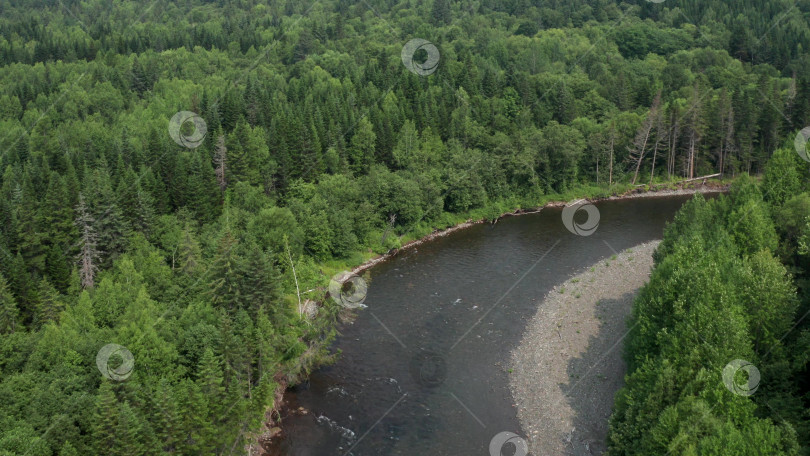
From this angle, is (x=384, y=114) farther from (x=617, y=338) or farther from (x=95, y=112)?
(x=617, y=338)

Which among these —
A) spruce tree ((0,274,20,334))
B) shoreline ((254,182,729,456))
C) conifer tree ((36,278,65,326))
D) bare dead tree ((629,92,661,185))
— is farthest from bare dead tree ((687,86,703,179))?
spruce tree ((0,274,20,334))

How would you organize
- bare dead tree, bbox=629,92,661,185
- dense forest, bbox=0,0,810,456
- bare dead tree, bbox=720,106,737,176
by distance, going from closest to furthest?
dense forest, bbox=0,0,810,456
bare dead tree, bbox=720,106,737,176
bare dead tree, bbox=629,92,661,185

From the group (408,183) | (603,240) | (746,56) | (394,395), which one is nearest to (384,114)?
(408,183)

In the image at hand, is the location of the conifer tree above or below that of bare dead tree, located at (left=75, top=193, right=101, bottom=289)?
above

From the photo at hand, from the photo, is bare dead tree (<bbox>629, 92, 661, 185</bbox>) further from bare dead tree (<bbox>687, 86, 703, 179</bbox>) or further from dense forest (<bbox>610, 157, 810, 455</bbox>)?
dense forest (<bbox>610, 157, 810, 455</bbox>)

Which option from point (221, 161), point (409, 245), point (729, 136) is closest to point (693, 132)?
point (729, 136)

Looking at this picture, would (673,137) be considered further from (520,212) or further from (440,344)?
(440,344)

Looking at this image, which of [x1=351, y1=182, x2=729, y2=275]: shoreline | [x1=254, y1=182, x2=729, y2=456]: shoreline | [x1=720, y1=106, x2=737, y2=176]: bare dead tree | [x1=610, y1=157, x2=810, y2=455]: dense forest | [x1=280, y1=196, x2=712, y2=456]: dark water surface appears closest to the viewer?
[x1=610, y1=157, x2=810, y2=455]: dense forest
